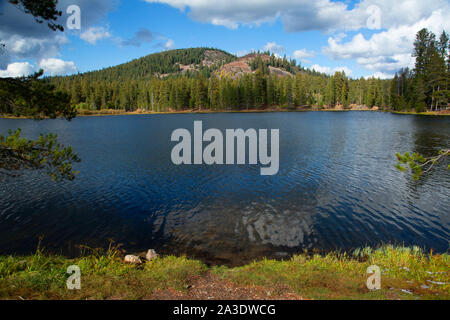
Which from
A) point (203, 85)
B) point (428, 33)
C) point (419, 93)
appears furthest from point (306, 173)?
point (203, 85)

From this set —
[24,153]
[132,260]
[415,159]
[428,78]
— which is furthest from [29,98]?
[428,78]

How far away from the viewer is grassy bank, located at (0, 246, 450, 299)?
6.50 metres

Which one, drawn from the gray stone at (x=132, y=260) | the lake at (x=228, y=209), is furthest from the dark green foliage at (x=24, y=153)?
the lake at (x=228, y=209)

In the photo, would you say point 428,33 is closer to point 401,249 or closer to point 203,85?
point 203,85

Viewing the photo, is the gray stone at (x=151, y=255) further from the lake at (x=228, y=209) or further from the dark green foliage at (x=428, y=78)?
the dark green foliage at (x=428, y=78)

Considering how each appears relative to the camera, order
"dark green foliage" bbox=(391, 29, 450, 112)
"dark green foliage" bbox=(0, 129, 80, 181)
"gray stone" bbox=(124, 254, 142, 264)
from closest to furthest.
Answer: "dark green foliage" bbox=(0, 129, 80, 181) → "gray stone" bbox=(124, 254, 142, 264) → "dark green foliage" bbox=(391, 29, 450, 112)

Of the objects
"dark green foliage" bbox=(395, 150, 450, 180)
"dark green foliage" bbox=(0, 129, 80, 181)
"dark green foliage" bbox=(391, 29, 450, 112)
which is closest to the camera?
"dark green foliage" bbox=(395, 150, 450, 180)

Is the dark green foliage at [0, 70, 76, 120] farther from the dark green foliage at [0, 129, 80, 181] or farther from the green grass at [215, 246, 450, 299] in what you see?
the green grass at [215, 246, 450, 299]

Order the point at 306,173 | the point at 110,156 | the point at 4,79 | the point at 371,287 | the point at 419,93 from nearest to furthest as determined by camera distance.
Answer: the point at 371,287
the point at 4,79
the point at 306,173
the point at 110,156
the point at 419,93

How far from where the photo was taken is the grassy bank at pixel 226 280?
650 cm

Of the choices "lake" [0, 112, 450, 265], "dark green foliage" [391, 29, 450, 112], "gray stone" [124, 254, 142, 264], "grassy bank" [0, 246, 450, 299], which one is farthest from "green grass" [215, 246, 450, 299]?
"dark green foliage" [391, 29, 450, 112]

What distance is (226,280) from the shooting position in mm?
7992

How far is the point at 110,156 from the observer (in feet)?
105

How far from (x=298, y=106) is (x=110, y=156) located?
424 ft
